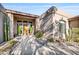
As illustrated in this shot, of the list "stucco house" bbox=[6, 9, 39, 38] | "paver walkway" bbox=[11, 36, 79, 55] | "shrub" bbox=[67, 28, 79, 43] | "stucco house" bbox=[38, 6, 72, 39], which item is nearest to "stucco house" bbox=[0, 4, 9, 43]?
"stucco house" bbox=[6, 9, 39, 38]

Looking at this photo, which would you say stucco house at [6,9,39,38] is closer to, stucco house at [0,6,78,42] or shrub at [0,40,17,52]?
stucco house at [0,6,78,42]

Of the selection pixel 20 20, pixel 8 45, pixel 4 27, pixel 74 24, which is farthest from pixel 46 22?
pixel 4 27

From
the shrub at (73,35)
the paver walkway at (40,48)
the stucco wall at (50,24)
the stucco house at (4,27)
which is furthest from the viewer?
the stucco house at (4,27)

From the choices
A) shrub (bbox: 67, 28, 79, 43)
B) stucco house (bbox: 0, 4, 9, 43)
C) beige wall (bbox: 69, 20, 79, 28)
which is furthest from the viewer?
stucco house (bbox: 0, 4, 9, 43)

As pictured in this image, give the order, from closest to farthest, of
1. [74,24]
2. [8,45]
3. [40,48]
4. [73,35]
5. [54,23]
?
1. [40,48]
2. [8,45]
3. [73,35]
4. [54,23]
5. [74,24]

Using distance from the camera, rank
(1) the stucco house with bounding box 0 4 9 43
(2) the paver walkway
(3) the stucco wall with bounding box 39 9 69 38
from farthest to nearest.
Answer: (1) the stucco house with bounding box 0 4 9 43 < (3) the stucco wall with bounding box 39 9 69 38 < (2) the paver walkway

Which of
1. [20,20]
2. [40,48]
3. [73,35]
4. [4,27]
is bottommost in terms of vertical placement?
[40,48]

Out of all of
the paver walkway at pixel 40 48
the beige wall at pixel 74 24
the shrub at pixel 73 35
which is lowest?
the paver walkway at pixel 40 48

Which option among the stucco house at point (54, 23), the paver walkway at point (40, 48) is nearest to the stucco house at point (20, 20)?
the stucco house at point (54, 23)

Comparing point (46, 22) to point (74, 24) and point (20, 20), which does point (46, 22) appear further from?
point (74, 24)

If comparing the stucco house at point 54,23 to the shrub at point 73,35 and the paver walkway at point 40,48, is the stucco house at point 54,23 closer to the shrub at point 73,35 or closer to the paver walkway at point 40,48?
the shrub at point 73,35

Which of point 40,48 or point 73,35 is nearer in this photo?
point 40,48

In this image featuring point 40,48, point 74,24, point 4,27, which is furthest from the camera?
point 4,27
